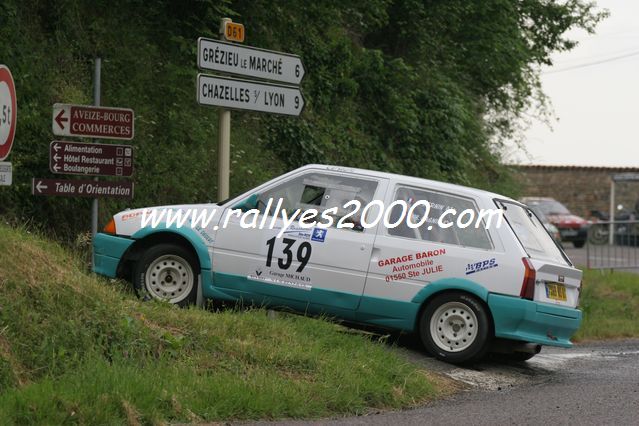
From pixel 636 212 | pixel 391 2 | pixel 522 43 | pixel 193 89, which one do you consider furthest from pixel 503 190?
pixel 636 212

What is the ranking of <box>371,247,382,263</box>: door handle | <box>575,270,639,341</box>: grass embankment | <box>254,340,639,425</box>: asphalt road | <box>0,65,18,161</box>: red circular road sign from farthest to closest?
<box>575,270,639,341</box>: grass embankment < <box>371,247,382,263</box>: door handle < <box>0,65,18,161</box>: red circular road sign < <box>254,340,639,425</box>: asphalt road

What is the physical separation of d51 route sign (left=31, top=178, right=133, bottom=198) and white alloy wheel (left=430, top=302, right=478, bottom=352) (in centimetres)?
401

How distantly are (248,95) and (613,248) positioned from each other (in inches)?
424

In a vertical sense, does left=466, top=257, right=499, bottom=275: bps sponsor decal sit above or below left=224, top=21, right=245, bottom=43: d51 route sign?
below

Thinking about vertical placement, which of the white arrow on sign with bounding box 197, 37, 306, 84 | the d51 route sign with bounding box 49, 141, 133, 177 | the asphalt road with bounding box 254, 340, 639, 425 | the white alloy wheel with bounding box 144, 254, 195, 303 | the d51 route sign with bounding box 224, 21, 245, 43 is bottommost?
the asphalt road with bounding box 254, 340, 639, 425

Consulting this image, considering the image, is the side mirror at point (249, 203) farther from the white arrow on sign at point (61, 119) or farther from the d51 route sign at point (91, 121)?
the white arrow on sign at point (61, 119)

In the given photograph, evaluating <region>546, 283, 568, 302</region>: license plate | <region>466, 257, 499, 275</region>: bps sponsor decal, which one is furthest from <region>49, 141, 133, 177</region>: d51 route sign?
<region>546, 283, 568, 302</region>: license plate

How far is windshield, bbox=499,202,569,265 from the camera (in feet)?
34.8

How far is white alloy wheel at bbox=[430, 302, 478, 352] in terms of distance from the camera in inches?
403

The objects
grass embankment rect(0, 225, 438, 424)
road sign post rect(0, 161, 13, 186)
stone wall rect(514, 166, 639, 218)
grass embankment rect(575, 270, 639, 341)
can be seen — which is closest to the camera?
grass embankment rect(0, 225, 438, 424)

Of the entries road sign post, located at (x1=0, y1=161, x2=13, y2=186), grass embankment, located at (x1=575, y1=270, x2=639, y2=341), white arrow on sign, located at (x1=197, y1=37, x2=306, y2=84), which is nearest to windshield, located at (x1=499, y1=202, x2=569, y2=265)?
white arrow on sign, located at (x1=197, y1=37, x2=306, y2=84)

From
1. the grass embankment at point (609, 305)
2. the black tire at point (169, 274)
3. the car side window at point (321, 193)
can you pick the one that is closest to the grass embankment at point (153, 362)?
the black tire at point (169, 274)

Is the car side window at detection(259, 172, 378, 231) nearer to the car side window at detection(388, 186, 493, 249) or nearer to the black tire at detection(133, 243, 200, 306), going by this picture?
the car side window at detection(388, 186, 493, 249)

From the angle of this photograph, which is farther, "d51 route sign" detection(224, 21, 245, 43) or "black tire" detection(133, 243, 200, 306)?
"d51 route sign" detection(224, 21, 245, 43)
